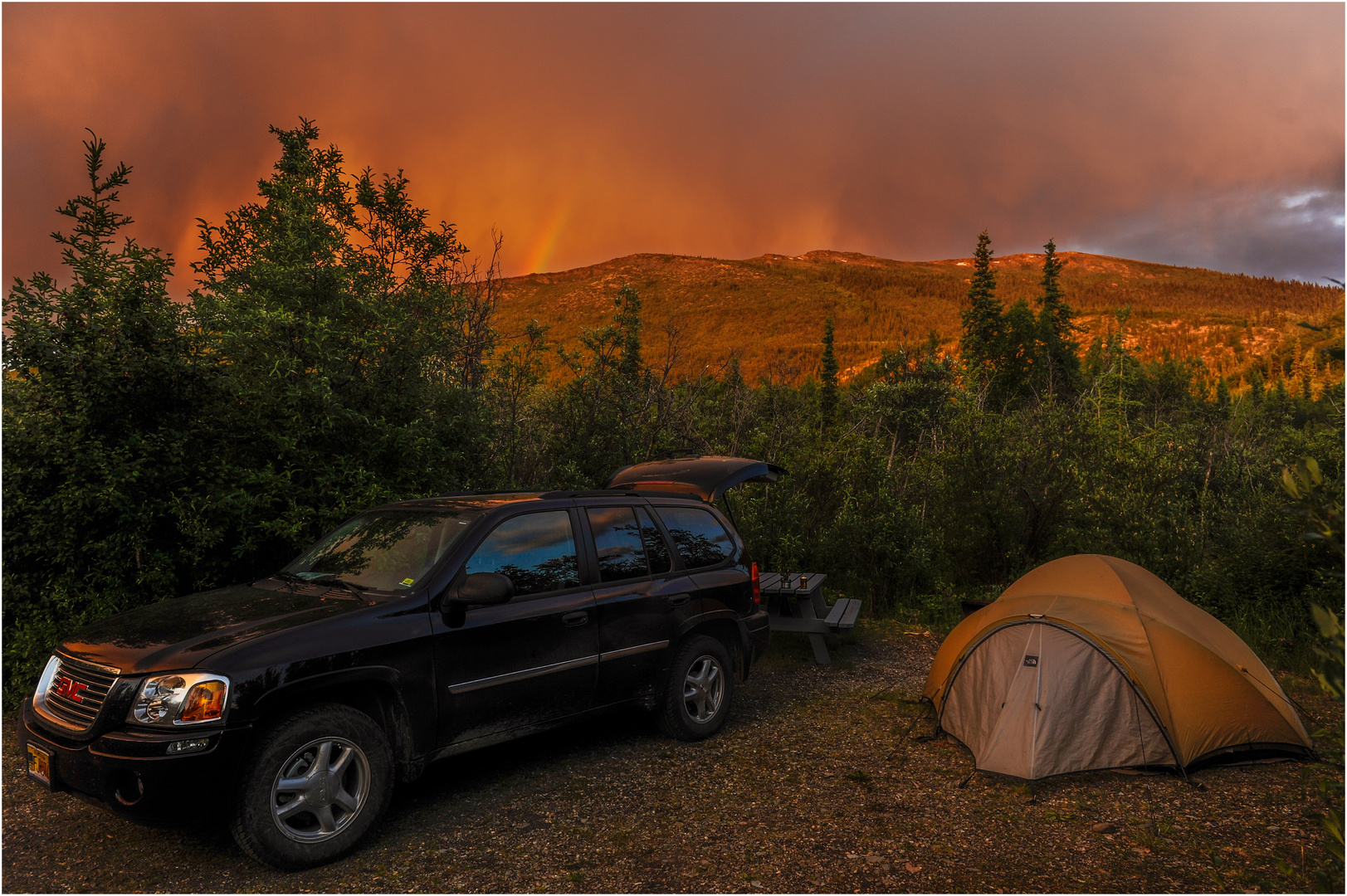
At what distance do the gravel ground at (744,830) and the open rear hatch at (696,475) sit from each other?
7.17 feet

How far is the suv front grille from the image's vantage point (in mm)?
3545

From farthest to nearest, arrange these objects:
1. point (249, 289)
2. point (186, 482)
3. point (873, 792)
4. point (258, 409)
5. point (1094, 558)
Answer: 1. point (249, 289)
2. point (258, 409)
3. point (186, 482)
4. point (1094, 558)
5. point (873, 792)

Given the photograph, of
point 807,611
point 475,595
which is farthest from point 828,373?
point 475,595

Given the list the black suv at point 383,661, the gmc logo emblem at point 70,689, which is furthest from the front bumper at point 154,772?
the gmc logo emblem at point 70,689

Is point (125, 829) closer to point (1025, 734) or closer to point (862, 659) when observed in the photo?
point (1025, 734)

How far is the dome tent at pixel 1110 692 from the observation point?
16.4 ft

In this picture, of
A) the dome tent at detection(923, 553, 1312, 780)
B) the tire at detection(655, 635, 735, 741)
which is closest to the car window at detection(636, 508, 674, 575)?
the tire at detection(655, 635, 735, 741)

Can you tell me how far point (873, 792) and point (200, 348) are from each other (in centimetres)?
651

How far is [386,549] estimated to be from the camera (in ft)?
15.7

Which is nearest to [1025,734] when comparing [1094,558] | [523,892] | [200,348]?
[1094,558]

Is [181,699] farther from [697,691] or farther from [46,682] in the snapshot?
[697,691]

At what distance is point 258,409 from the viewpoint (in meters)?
7.02

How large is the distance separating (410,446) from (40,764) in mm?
4495

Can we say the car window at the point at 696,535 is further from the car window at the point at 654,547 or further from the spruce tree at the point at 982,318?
the spruce tree at the point at 982,318
